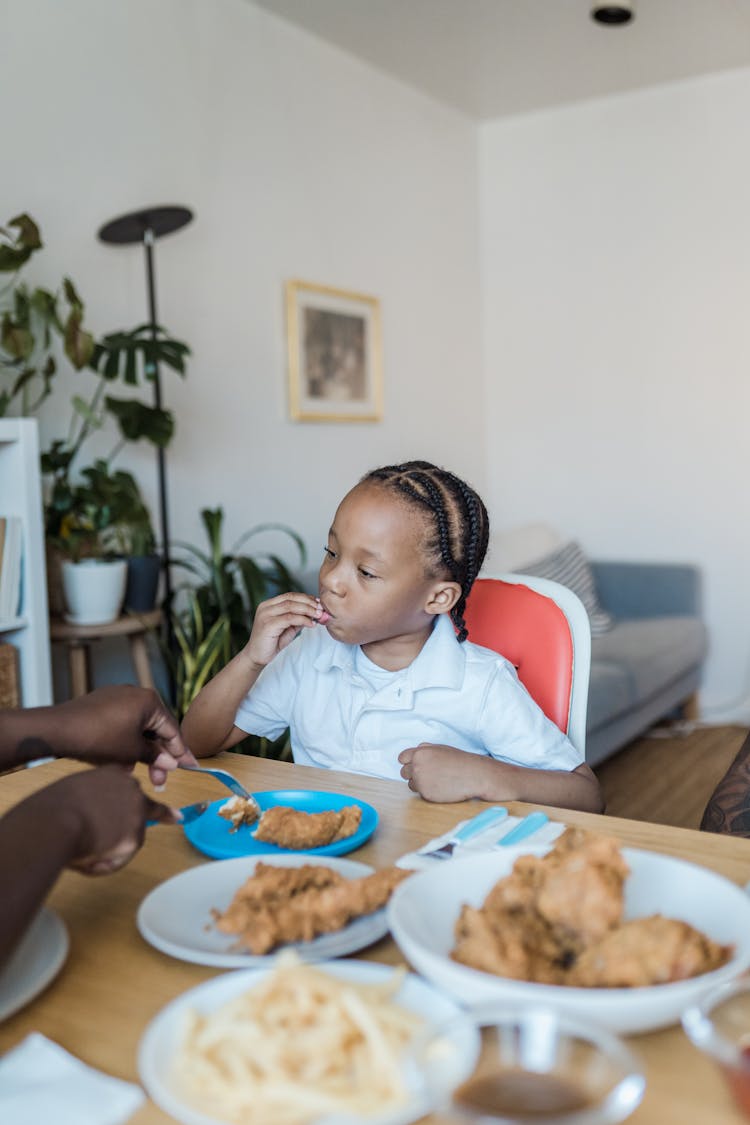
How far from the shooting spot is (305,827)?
39.0 inches

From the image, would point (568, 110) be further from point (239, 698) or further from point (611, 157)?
point (239, 698)

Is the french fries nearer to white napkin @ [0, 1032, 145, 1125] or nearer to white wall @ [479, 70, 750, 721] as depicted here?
white napkin @ [0, 1032, 145, 1125]

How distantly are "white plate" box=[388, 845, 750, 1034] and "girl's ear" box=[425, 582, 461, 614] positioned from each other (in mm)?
652

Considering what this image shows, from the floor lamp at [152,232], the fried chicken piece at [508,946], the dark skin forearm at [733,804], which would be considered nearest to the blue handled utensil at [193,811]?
the fried chicken piece at [508,946]

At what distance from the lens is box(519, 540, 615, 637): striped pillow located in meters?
4.14

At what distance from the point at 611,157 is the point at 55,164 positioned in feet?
8.88

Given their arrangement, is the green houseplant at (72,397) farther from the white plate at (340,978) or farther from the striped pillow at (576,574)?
the white plate at (340,978)

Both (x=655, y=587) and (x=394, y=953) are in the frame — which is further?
(x=655, y=587)

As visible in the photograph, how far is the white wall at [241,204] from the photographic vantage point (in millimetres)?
2930

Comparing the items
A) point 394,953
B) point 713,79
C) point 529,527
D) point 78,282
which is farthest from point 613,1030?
point 713,79

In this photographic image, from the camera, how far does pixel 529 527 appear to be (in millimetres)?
4547

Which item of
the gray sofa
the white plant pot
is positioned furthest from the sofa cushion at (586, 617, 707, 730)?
the white plant pot

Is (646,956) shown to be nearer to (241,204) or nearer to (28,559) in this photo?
(28,559)

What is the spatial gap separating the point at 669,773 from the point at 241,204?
2.54 meters
